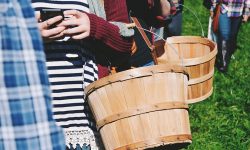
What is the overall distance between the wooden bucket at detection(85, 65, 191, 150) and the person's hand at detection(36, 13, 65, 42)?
269 millimetres

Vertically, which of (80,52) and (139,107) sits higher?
(80,52)

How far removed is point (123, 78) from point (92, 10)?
35cm

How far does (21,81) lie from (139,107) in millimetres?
923

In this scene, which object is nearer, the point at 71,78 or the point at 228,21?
the point at 71,78

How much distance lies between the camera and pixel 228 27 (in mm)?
6641

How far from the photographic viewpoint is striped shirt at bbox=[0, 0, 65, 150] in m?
1.38

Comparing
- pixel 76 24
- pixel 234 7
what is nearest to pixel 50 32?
pixel 76 24

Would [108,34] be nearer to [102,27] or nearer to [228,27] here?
[102,27]

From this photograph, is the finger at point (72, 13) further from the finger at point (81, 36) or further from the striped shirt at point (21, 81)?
the striped shirt at point (21, 81)

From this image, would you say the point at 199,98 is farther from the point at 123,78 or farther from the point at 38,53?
the point at 38,53

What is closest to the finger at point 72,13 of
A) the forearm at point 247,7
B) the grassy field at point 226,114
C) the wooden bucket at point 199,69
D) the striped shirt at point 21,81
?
the striped shirt at point 21,81

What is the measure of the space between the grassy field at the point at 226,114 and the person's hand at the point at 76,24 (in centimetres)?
268

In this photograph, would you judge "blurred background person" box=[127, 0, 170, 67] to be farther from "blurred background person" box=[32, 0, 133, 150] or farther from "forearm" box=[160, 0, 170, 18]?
"blurred background person" box=[32, 0, 133, 150]

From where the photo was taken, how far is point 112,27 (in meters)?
2.29
